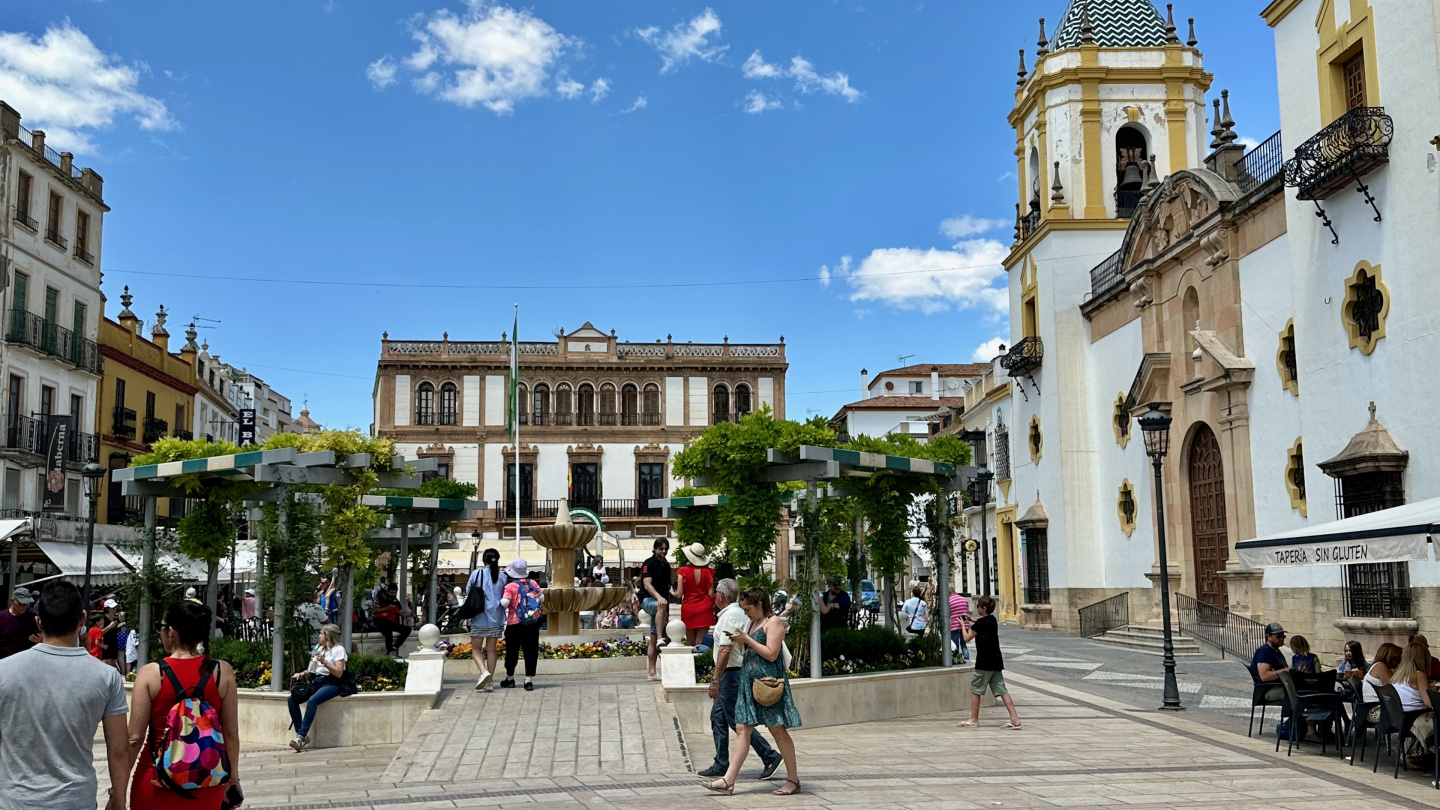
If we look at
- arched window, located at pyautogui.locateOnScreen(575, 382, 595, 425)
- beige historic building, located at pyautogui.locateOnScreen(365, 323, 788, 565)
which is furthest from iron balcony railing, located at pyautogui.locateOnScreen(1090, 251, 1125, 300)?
arched window, located at pyautogui.locateOnScreen(575, 382, 595, 425)

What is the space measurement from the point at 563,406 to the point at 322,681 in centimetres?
4382

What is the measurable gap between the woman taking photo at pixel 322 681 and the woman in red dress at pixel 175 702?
6.56 metres

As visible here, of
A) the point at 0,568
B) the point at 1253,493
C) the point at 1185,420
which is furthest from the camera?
the point at 0,568

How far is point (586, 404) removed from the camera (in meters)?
55.8

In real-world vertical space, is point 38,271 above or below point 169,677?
above

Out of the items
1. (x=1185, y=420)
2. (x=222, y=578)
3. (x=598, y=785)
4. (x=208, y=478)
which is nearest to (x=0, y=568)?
(x=222, y=578)

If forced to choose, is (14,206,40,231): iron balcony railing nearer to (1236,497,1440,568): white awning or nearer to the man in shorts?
the man in shorts

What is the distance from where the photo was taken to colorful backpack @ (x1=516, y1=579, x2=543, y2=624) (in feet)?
45.1

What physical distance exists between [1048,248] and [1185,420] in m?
7.42

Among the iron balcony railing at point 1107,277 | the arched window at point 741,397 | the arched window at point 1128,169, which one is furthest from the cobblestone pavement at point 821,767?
the arched window at point 741,397

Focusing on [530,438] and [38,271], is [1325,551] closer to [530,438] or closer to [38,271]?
[38,271]

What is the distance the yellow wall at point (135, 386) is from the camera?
34.9m

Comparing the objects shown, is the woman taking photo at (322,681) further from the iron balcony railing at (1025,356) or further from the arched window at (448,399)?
the arched window at (448,399)

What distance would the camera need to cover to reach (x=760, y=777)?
31.5ft
